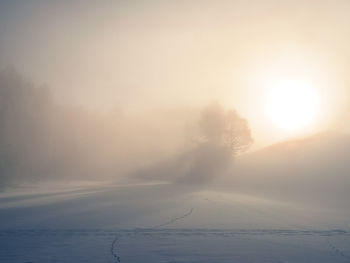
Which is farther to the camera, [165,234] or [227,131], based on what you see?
[227,131]

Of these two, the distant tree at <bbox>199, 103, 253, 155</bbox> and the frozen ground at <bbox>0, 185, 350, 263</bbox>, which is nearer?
the frozen ground at <bbox>0, 185, 350, 263</bbox>

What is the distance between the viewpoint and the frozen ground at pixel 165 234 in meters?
10.5

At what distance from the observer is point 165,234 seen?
1323cm

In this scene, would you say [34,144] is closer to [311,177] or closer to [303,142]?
[311,177]

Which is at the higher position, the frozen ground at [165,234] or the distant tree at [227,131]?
the distant tree at [227,131]

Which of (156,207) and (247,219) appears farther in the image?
(156,207)

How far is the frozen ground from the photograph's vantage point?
10484 millimetres

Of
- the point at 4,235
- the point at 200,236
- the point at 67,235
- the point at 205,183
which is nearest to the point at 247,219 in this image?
the point at 200,236

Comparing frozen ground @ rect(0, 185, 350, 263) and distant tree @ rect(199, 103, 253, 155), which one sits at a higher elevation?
distant tree @ rect(199, 103, 253, 155)

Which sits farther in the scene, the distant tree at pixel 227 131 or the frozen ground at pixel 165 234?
the distant tree at pixel 227 131

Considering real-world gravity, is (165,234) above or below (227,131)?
below

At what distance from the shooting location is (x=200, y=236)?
13.1 metres

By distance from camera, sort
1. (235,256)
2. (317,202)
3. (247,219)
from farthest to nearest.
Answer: (317,202)
(247,219)
(235,256)

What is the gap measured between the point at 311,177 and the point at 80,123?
47.3 meters
